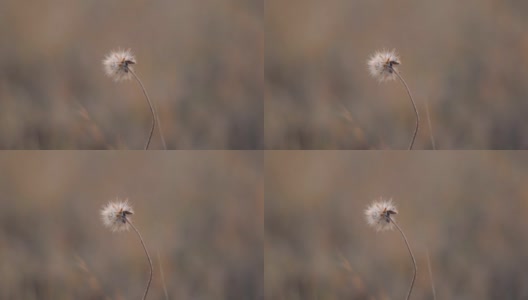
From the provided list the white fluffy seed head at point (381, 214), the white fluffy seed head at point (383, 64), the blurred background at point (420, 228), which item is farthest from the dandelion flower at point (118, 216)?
the white fluffy seed head at point (383, 64)

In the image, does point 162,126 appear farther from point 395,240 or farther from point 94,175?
point 395,240

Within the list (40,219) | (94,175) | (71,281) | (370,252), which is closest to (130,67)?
(94,175)

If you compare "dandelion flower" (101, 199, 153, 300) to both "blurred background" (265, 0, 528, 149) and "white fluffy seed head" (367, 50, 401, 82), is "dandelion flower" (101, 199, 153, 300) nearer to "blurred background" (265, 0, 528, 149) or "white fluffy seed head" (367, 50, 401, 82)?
"blurred background" (265, 0, 528, 149)

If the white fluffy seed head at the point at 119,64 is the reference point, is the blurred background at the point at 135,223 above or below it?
below

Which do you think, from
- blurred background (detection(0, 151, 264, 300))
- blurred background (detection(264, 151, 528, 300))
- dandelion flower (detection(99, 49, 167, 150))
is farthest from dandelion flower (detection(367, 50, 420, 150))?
dandelion flower (detection(99, 49, 167, 150))

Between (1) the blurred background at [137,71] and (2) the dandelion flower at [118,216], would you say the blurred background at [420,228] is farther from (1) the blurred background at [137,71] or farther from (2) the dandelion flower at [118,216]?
(2) the dandelion flower at [118,216]

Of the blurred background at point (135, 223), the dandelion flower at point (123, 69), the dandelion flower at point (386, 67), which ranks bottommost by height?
the blurred background at point (135, 223)

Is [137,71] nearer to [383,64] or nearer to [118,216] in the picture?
[118,216]
